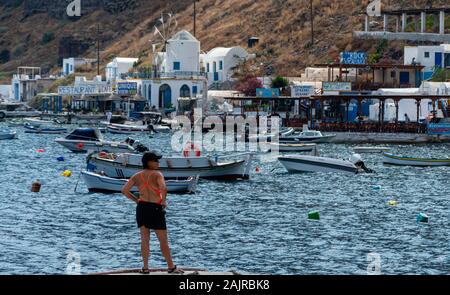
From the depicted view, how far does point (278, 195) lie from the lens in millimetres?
66250

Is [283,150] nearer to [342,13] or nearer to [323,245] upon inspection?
[323,245]

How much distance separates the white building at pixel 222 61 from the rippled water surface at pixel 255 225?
88.7m

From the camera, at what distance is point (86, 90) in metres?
172

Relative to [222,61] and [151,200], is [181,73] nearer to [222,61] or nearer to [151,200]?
[222,61]

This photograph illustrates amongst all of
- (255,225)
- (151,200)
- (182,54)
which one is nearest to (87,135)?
(255,225)

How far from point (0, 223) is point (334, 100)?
76580mm

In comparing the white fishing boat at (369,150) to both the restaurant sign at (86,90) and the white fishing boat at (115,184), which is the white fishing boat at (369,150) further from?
the restaurant sign at (86,90)

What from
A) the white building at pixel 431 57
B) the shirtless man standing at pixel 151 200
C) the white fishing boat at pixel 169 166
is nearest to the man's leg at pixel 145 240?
the shirtless man standing at pixel 151 200

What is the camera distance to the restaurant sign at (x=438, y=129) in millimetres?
112125

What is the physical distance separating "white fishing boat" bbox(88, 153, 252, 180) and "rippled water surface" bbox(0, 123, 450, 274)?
1052 mm

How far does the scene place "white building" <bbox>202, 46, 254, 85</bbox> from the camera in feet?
557

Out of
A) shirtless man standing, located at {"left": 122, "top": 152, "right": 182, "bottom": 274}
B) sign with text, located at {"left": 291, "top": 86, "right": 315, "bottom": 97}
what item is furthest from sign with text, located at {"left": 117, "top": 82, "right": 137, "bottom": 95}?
shirtless man standing, located at {"left": 122, "top": 152, "right": 182, "bottom": 274}
